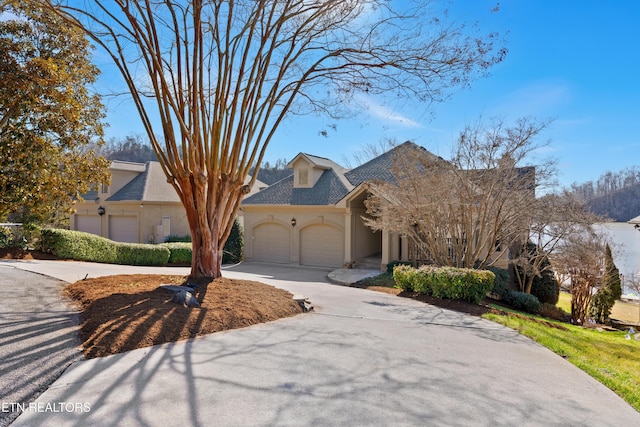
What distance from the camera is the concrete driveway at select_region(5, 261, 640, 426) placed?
3697 mm

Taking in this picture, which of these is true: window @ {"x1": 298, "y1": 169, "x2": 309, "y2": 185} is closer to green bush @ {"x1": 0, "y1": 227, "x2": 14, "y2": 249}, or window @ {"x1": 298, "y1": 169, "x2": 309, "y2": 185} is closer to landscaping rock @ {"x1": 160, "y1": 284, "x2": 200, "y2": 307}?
green bush @ {"x1": 0, "y1": 227, "x2": 14, "y2": 249}

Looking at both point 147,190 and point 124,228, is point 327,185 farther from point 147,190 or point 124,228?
point 124,228

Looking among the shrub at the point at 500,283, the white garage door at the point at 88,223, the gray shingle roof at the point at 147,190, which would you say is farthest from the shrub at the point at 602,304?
the white garage door at the point at 88,223

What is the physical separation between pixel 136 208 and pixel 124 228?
1671mm

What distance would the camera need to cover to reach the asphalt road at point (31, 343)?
3877 mm

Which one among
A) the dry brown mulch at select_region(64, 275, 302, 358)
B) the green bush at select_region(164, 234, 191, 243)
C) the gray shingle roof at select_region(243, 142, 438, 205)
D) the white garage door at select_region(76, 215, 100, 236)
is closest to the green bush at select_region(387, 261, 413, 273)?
the gray shingle roof at select_region(243, 142, 438, 205)

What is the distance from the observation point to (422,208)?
12.6m

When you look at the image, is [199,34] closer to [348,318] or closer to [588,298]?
[348,318]

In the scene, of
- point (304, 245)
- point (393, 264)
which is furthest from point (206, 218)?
point (304, 245)

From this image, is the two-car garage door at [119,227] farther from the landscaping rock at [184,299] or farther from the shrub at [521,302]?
the shrub at [521,302]

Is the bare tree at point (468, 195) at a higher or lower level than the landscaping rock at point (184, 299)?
higher

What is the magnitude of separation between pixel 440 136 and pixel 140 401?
12.2 meters

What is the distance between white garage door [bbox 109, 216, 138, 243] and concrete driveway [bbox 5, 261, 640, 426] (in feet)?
64.3

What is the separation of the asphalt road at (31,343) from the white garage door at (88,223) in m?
19.1
